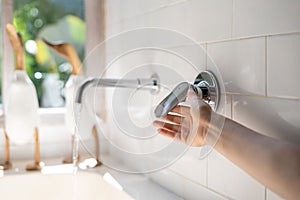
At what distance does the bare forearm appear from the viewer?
0.61m

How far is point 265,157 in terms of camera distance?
2.12 ft

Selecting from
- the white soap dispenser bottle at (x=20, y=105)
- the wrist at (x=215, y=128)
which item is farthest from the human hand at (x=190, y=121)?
the white soap dispenser bottle at (x=20, y=105)

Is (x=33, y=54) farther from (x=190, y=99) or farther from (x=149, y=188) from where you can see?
(x=190, y=99)

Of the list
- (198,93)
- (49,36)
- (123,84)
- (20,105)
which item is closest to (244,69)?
(198,93)

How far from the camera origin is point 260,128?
2.54 ft

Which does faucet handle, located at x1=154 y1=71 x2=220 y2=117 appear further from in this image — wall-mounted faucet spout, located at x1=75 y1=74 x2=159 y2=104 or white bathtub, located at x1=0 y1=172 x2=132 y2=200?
white bathtub, located at x1=0 y1=172 x2=132 y2=200

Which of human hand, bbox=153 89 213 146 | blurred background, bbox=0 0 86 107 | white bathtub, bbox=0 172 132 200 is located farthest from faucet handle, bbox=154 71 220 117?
blurred background, bbox=0 0 86 107

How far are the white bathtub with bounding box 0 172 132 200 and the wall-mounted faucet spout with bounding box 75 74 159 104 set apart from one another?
329mm

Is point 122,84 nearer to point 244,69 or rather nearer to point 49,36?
point 244,69

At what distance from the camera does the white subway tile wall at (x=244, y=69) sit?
2.32 feet

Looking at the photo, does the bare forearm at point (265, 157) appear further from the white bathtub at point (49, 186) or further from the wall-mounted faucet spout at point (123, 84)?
the white bathtub at point (49, 186)

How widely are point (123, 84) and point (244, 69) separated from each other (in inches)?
14.5

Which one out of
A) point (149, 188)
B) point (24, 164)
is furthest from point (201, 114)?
point (24, 164)

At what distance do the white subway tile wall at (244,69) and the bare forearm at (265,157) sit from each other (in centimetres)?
7
